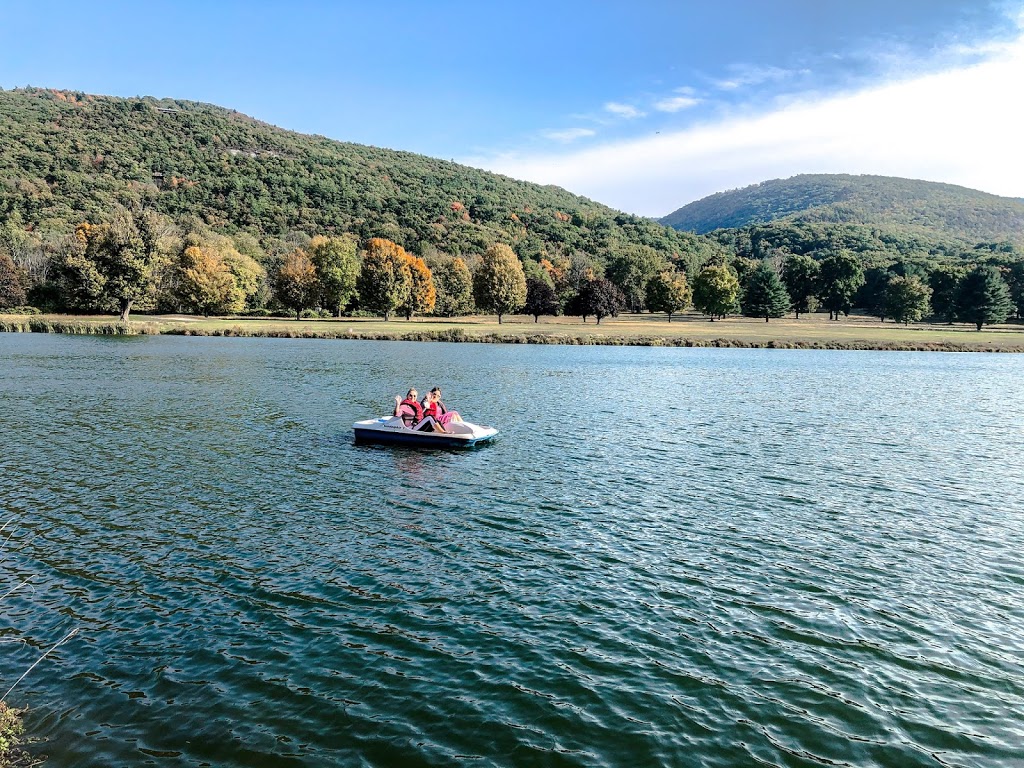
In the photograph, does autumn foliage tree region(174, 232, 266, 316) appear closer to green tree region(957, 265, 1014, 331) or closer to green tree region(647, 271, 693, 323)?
green tree region(647, 271, 693, 323)

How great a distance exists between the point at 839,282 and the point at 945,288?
723 inches

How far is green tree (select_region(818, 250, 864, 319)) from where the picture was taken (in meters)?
131

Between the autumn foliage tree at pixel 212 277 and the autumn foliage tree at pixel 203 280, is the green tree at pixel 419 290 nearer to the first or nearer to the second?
the autumn foliage tree at pixel 212 277

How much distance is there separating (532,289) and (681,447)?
91537 millimetres

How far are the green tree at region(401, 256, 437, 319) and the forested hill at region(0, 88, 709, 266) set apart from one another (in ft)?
129

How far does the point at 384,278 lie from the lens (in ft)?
344

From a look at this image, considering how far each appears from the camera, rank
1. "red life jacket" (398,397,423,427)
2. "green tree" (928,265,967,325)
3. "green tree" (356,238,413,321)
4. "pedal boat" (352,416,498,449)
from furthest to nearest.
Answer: "green tree" (928,265,967,325) < "green tree" (356,238,413,321) < "red life jacket" (398,397,423,427) < "pedal boat" (352,416,498,449)

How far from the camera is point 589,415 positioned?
31172mm

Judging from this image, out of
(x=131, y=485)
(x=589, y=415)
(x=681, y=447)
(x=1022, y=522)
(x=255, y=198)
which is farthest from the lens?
(x=255, y=198)

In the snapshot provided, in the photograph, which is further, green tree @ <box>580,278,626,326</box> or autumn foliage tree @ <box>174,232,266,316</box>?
green tree @ <box>580,278,626,326</box>

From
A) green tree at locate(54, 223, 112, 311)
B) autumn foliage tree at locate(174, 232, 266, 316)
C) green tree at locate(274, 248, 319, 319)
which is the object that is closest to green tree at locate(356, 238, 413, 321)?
green tree at locate(274, 248, 319, 319)

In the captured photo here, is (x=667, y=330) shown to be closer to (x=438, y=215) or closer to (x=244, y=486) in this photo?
(x=244, y=486)

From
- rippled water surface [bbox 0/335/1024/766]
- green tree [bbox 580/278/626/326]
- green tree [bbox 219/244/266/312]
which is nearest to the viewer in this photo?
rippled water surface [bbox 0/335/1024/766]

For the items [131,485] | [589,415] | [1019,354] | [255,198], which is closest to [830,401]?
[589,415]
